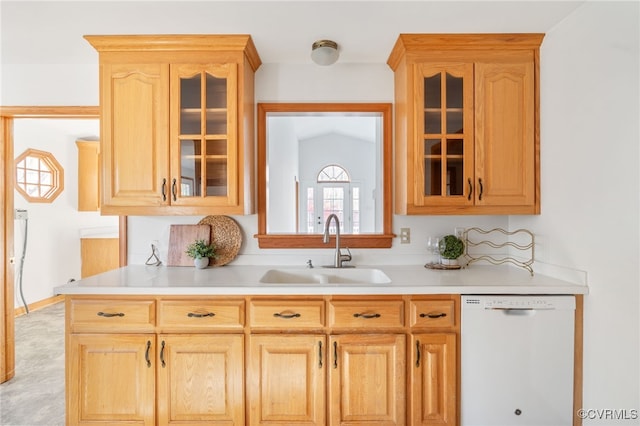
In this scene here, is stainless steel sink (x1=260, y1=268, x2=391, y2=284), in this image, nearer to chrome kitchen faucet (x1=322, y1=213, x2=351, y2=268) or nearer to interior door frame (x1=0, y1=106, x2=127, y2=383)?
chrome kitchen faucet (x1=322, y1=213, x2=351, y2=268)

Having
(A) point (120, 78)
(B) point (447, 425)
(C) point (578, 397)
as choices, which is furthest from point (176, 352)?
(C) point (578, 397)

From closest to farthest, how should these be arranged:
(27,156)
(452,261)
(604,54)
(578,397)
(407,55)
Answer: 1. (604,54)
2. (578,397)
3. (407,55)
4. (452,261)
5. (27,156)

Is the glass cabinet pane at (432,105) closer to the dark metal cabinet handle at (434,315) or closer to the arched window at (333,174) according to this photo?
the dark metal cabinet handle at (434,315)

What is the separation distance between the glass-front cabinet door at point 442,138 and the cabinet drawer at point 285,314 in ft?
2.86

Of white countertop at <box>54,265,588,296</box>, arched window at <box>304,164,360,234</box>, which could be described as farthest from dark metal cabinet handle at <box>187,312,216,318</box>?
arched window at <box>304,164,360,234</box>

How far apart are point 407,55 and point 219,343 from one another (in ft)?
6.26

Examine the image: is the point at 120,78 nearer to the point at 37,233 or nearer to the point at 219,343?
the point at 219,343

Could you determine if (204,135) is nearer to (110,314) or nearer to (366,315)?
(110,314)

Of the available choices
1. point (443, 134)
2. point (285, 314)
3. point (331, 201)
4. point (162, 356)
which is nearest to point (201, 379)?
point (162, 356)

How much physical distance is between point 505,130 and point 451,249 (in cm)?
77

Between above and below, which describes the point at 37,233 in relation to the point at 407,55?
below

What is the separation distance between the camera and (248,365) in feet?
5.67

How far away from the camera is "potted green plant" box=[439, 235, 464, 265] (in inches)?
85.0

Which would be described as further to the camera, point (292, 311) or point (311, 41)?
point (311, 41)
